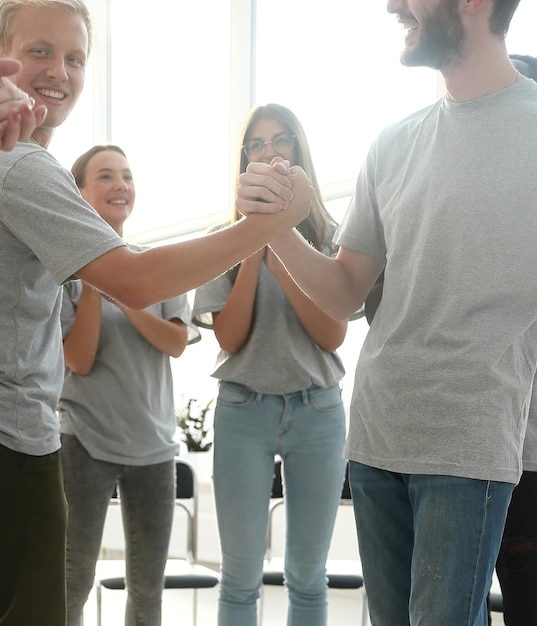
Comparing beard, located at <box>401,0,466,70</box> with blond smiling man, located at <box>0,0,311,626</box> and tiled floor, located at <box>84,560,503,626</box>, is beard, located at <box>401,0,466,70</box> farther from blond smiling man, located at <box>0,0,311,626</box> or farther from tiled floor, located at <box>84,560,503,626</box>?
tiled floor, located at <box>84,560,503,626</box>

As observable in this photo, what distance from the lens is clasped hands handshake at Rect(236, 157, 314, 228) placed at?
167cm

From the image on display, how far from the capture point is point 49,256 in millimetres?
1423

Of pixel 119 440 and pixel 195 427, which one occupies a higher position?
pixel 119 440

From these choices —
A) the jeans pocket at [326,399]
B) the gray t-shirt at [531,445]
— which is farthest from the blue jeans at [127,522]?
the gray t-shirt at [531,445]

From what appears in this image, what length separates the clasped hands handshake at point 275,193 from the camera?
1672mm

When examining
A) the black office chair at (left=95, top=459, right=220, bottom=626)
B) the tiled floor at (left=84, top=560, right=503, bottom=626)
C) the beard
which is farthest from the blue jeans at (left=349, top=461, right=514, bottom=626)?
the tiled floor at (left=84, top=560, right=503, bottom=626)

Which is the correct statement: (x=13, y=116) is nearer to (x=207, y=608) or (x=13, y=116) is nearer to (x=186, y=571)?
(x=186, y=571)

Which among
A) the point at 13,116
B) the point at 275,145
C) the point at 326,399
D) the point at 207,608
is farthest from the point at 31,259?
the point at 207,608

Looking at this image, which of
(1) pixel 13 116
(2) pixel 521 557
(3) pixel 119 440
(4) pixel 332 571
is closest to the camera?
(1) pixel 13 116

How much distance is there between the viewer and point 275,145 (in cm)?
264

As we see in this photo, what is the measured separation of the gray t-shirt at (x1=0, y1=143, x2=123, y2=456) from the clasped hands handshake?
31cm

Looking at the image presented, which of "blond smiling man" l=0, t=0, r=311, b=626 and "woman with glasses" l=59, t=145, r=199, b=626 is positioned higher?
"blond smiling man" l=0, t=0, r=311, b=626

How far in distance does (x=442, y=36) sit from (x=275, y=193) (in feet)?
1.38

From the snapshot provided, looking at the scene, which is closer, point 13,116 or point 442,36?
point 13,116
